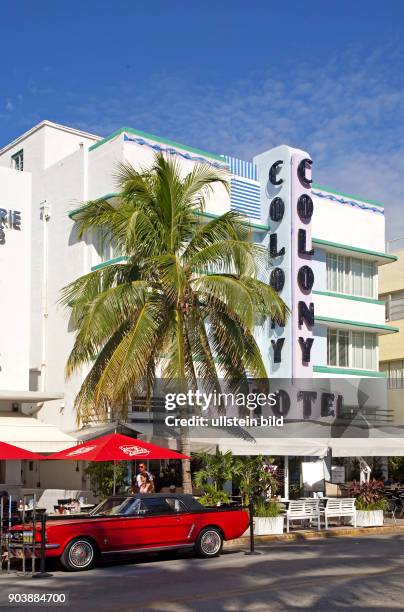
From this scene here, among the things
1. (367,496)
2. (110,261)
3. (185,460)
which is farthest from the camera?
(110,261)

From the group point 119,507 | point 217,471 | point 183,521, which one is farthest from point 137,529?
point 217,471

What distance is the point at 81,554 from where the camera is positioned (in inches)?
633

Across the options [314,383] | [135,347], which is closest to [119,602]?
[135,347]

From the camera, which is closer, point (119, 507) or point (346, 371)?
point (119, 507)

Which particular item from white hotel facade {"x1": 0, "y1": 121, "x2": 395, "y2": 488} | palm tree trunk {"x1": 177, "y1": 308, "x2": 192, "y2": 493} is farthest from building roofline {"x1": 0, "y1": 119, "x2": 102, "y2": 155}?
palm tree trunk {"x1": 177, "y1": 308, "x2": 192, "y2": 493}

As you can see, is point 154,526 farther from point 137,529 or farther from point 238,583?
point 238,583

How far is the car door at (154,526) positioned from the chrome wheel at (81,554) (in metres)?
0.83

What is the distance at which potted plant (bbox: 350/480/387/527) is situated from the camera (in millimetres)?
25625

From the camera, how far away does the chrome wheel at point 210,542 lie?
17953mm

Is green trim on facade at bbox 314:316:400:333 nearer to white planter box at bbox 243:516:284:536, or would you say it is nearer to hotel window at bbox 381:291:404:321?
hotel window at bbox 381:291:404:321

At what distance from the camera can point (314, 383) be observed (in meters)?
Result: 33.3

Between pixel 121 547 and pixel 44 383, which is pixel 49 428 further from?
pixel 121 547

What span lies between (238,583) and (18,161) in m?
25.0

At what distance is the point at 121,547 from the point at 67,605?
16.0 feet
